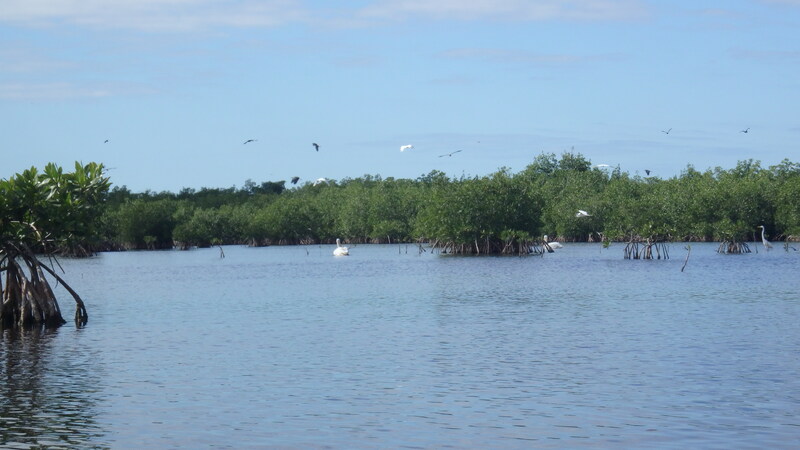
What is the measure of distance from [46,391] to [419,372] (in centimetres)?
804

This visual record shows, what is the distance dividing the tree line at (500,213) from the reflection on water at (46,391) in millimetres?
55326

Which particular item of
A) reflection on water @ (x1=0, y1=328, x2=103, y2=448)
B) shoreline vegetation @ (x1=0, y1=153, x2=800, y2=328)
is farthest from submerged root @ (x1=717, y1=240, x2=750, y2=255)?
reflection on water @ (x1=0, y1=328, x2=103, y2=448)

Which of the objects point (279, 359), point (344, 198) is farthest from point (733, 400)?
point (344, 198)

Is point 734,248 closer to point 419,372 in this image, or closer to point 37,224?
point 37,224

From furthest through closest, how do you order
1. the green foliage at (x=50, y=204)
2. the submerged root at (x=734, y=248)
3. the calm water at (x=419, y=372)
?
1. the submerged root at (x=734, y=248)
2. the green foliage at (x=50, y=204)
3. the calm water at (x=419, y=372)

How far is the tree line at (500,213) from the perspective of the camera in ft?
296

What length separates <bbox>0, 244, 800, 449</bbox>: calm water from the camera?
17359 mm

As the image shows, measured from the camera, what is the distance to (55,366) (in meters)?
25.2

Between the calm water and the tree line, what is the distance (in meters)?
40.8

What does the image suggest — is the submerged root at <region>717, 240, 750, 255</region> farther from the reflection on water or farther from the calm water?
the reflection on water

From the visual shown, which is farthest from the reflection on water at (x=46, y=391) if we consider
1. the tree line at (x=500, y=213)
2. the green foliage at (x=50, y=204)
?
the tree line at (x=500, y=213)

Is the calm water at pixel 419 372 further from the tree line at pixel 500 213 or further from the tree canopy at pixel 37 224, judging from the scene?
the tree line at pixel 500 213

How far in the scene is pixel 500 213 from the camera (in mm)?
88812

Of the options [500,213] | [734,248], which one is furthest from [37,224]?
[734,248]
